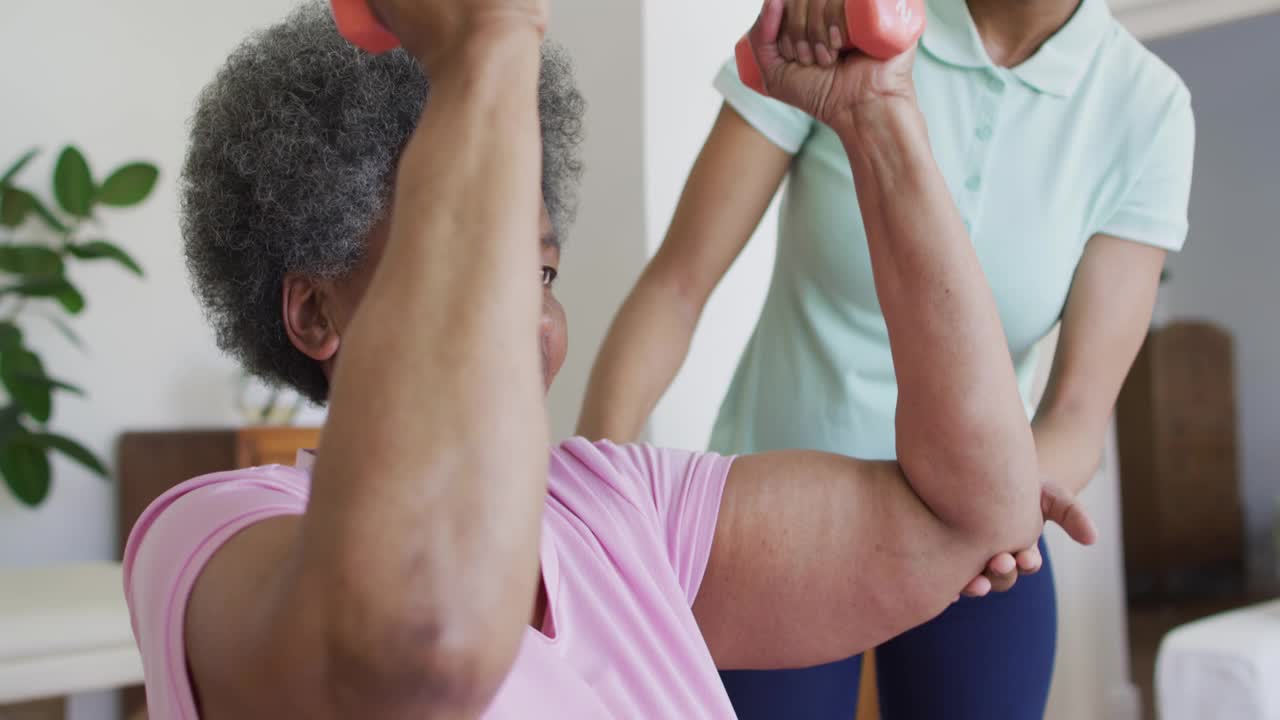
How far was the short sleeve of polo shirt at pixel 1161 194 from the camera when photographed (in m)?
1.34

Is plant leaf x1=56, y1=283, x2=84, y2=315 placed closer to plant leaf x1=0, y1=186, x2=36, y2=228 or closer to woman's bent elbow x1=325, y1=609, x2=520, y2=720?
plant leaf x1=0, y1=186, x2=36, y2=228

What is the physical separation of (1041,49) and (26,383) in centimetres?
352

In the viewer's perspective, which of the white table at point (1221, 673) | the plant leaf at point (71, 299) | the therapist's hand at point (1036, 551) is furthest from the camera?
the plant leaf at point (71, 299)

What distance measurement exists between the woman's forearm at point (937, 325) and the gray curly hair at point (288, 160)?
1.24 ft

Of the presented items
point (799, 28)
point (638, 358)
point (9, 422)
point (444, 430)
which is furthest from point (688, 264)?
point (9, 422)

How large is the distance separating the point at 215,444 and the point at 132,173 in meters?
1.04

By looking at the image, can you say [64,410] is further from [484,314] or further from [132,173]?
[484,314]

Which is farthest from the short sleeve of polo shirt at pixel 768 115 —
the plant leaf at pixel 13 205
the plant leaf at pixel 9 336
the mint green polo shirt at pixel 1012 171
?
the plant leaf at pixel 13 205

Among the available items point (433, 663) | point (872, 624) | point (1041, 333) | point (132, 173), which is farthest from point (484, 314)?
point (132, 173)

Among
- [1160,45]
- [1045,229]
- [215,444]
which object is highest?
[1160,45]

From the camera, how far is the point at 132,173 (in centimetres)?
416

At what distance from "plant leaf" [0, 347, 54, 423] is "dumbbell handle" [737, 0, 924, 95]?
11.8 feet

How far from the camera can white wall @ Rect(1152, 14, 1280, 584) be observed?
6.55 metres

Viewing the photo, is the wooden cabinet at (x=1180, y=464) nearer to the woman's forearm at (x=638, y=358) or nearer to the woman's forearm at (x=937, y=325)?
the woman's forearm at (x=638, y=358)
